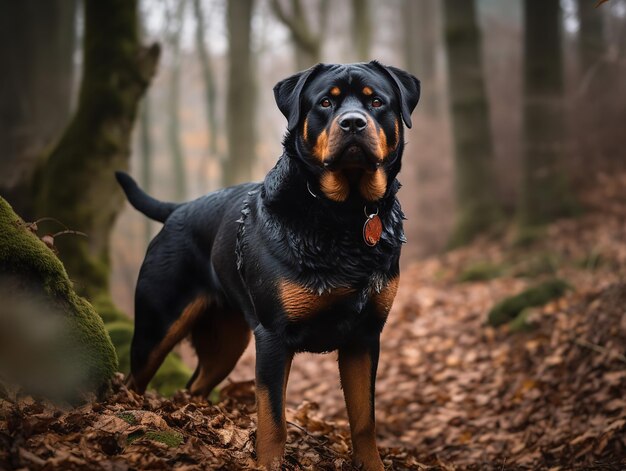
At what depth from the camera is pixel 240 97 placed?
1527 cm

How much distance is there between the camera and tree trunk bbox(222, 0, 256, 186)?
15.0 metres

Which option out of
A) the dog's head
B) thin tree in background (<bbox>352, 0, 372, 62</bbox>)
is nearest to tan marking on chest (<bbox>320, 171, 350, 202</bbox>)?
the dog's head

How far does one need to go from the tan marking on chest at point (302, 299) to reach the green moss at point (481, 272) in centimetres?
750

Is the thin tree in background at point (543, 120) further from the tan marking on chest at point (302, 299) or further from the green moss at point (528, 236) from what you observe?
the tan marking on chest at point (302, 299)

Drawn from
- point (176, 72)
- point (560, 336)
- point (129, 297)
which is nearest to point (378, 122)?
point (560, 336)

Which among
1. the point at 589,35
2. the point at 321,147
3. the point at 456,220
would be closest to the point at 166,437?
the point at 321,147

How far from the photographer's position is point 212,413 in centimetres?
434

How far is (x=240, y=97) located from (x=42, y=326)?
12.1 m

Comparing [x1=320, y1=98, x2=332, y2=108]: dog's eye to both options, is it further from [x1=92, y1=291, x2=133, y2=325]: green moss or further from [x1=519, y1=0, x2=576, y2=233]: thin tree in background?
[x1=519, y1=0, x2=576, y2=233]: thin tree in background

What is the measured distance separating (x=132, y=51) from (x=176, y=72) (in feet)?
57.5

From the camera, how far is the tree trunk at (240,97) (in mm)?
15000

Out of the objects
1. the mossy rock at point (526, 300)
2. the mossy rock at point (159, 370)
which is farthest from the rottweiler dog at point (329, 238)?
the mossy rock at point (526, 300)

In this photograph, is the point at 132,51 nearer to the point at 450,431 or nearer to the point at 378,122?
the point at 378,122

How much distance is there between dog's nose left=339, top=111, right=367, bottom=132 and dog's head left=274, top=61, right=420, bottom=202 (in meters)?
0.02
